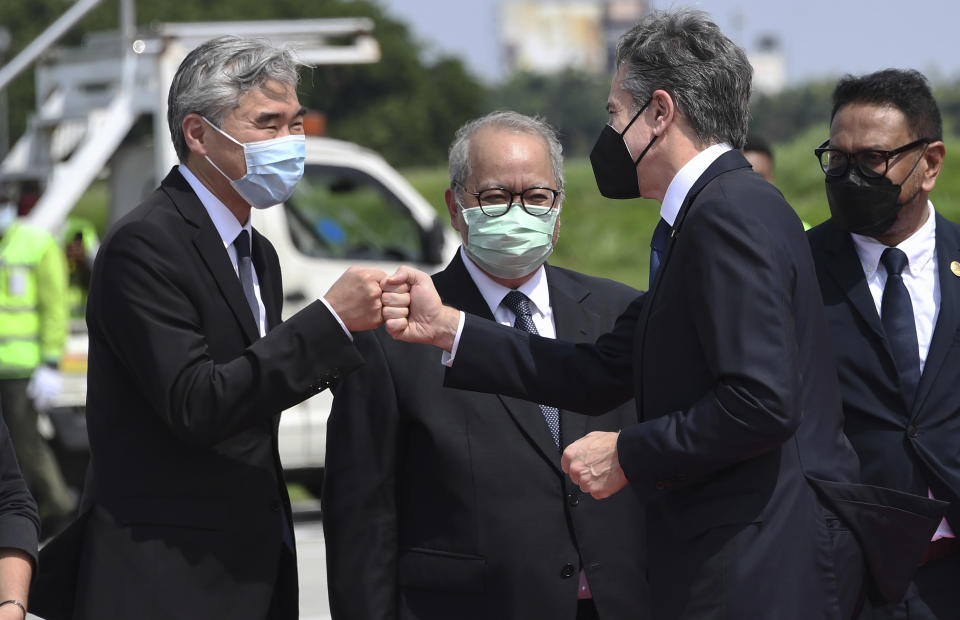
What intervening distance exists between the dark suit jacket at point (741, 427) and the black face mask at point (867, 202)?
0.78 m

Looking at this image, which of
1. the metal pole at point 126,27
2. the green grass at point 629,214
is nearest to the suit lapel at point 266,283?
the metal pole at point 126,27

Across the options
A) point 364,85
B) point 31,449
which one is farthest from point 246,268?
point 364,85

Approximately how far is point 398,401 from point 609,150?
758 millimetres

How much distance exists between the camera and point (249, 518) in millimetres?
3043

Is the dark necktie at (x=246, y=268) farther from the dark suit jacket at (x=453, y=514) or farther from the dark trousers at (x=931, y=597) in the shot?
the dark trousers at (x=931, y=597)

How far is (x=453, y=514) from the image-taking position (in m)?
3.17

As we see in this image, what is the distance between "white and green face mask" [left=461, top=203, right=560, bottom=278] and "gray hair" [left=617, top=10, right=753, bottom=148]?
63 centimetres

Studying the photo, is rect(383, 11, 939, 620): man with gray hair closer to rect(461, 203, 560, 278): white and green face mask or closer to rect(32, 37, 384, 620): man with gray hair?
rect(461, 203, 560, 278): white and green face mask

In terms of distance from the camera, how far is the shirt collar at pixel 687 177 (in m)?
2.81

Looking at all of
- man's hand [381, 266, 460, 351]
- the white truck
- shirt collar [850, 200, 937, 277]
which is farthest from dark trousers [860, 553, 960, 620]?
the white truck

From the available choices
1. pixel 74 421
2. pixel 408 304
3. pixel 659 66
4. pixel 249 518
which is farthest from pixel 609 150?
pixel 74 421

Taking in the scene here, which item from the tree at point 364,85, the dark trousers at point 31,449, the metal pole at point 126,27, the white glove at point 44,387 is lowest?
the tree at point 364,85

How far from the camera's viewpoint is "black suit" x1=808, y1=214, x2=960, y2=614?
11.0 ft

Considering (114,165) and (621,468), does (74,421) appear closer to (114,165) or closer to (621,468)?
(114,165)
